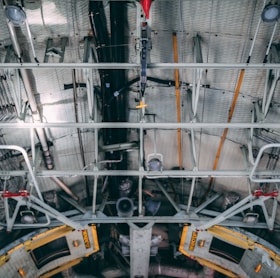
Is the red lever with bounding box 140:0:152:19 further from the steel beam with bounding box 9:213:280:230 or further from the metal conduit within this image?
the steel beam with bounding box 9:213:280:230

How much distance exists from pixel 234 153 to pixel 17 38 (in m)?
5.02

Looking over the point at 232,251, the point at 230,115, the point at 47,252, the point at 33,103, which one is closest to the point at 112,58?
the point at 33,103

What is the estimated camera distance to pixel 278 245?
24.5 feet

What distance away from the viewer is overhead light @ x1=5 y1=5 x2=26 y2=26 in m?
4.31

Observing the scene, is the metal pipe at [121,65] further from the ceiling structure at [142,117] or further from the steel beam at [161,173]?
the steel beam at [161,173]

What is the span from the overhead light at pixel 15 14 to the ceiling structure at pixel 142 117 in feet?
0.05

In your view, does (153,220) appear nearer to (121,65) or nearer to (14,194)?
(14,194)

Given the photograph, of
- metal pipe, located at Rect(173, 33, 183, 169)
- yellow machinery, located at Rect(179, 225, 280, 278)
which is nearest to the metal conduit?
A: metal pipe, located at Rect(173, 33, 183, 169)

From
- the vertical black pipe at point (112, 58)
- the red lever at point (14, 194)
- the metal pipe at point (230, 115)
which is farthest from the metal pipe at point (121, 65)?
the red lever at point (14, 194)

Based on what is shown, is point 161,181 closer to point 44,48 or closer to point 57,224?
point 57,224

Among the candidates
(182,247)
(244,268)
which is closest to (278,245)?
(244,268)

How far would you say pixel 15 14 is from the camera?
4.36m

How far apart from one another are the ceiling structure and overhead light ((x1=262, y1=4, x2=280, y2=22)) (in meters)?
0.02

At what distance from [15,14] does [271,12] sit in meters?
3.48
